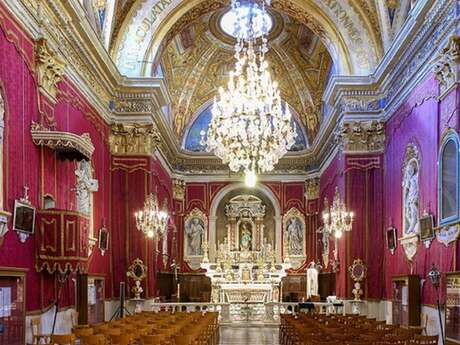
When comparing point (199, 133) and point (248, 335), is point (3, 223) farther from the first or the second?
point (199, 133)

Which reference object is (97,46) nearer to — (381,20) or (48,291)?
(48,291)

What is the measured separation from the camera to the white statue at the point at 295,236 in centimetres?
2772

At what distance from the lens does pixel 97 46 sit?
1599 centimetres

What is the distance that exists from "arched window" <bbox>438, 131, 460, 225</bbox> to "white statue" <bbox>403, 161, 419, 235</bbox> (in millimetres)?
2102

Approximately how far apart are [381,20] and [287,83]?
946cm

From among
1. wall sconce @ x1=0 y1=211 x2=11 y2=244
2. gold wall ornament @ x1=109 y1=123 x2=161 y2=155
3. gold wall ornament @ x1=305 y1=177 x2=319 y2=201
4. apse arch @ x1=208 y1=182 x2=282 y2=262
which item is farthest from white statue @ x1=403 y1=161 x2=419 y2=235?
apse arch @ x1=208 y1=182 x2=282 y2=262

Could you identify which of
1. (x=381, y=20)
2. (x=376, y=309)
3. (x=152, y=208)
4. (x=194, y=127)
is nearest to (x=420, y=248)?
(x=376, y=309)

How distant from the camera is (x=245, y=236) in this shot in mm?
28250

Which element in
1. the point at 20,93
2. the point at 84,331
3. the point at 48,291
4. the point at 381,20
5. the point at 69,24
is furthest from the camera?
the point at 381,20

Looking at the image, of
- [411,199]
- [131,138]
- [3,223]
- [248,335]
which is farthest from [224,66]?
[3,223]

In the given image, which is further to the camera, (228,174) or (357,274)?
(228,174)

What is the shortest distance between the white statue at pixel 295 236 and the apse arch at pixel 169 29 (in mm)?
9557

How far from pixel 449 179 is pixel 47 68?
8.00 meters

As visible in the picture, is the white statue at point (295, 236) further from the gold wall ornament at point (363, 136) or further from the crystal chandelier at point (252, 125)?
the crystal chandelier at point (252, 125)
